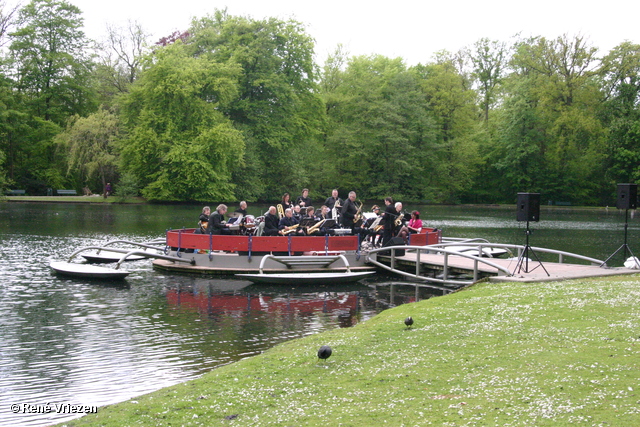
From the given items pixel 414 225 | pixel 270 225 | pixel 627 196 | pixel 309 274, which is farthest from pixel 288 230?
pixel 627 196

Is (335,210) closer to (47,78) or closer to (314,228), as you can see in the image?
(314,228)

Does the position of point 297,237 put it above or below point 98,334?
above

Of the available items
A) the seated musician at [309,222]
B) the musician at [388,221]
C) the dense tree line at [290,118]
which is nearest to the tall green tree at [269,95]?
the dense tree line at [290,118]

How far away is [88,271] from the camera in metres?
19.1

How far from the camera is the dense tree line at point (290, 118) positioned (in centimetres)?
5622

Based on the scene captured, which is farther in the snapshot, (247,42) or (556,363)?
(247,42)

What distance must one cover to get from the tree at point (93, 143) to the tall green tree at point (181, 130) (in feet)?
5.64

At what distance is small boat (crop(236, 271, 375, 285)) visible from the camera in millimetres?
17969

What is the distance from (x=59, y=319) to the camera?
1334 cm

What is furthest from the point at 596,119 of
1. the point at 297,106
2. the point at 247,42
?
the point at 247,42

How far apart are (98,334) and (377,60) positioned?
6718 centimetres

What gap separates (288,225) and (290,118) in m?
42.7

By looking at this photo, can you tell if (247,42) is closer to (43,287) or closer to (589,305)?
(43,287)

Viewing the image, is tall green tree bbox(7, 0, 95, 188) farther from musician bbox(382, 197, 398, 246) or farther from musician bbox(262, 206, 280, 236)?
musician bbox(382, 197, 398, 246)
